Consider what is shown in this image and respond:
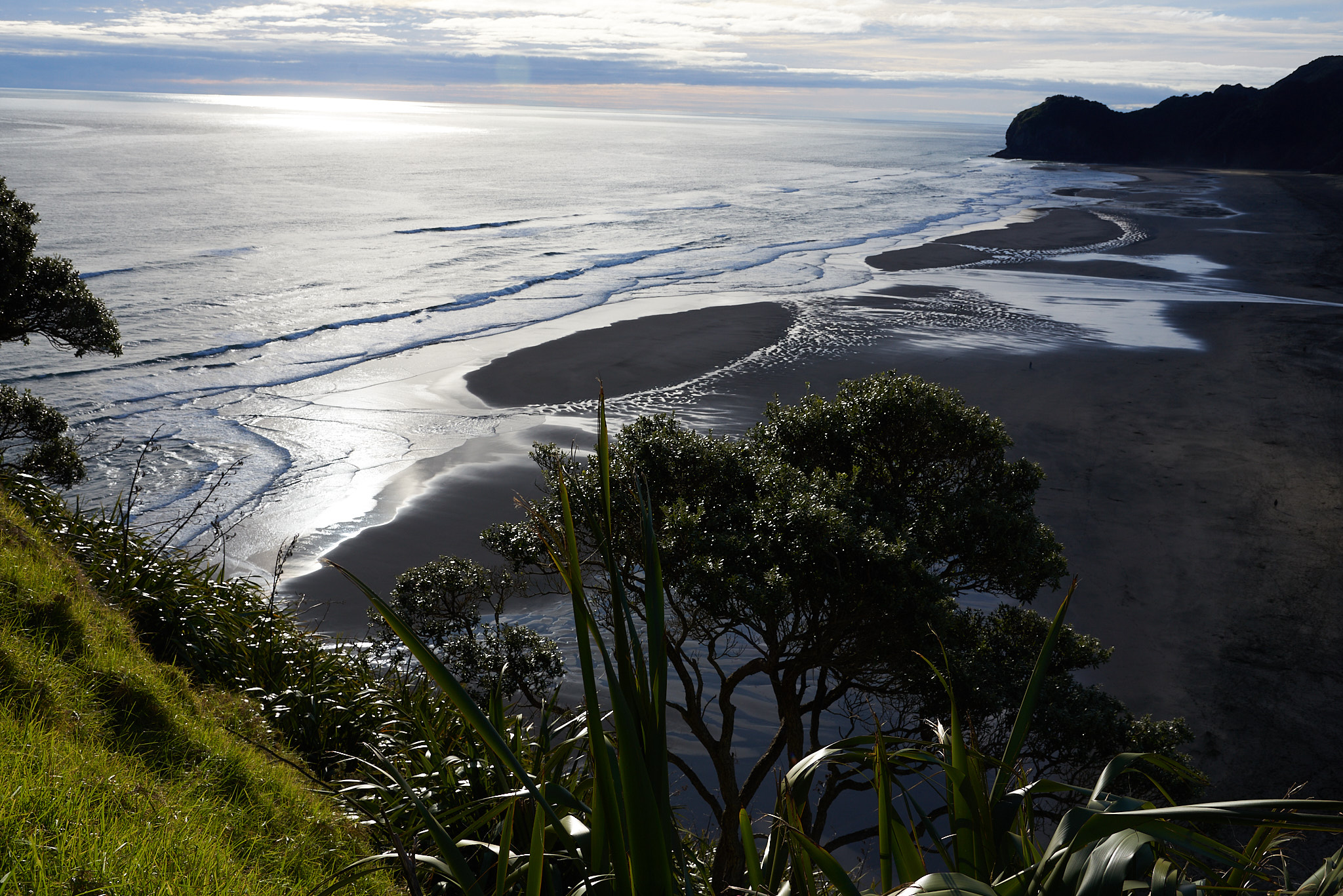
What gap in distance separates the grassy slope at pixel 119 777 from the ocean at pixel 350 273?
9.01m

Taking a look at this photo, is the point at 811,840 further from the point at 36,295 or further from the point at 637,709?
the point at 36,295

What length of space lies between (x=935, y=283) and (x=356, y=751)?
1399 inches

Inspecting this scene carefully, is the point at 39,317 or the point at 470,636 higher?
the point at 39,317

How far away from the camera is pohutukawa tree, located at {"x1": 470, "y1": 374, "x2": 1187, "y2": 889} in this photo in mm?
6730

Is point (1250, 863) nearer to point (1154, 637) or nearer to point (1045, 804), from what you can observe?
point (1045, 804)

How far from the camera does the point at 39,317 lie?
1048 cm

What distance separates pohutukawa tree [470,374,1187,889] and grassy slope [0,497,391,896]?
275cm

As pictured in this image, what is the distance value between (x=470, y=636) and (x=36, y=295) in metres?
7.19

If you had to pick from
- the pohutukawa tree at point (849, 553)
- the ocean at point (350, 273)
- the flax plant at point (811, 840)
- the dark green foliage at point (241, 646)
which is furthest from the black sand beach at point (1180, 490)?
the flax plant at point (811, 840)

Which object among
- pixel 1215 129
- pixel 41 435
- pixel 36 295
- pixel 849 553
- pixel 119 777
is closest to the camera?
pixel 119 777

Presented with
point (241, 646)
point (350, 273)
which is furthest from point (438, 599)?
point (350, 273)

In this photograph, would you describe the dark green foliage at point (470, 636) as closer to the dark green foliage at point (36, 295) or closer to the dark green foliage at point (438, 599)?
the dark green foliage at point (438, 599)

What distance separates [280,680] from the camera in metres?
6.71

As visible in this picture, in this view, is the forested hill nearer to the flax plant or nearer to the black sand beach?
the black sand beach
